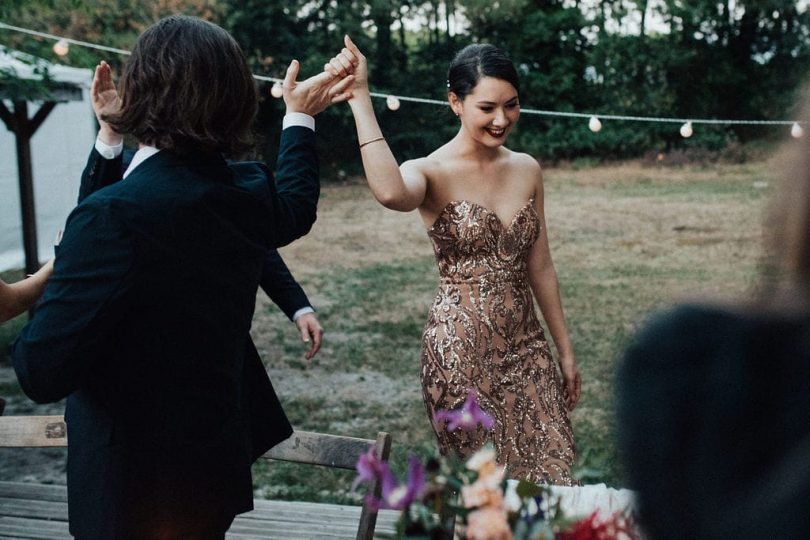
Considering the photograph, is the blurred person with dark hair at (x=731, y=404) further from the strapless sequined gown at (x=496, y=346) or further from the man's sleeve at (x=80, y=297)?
the strapless sequined gown at (x=496, y=346)

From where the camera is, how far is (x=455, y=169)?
2936 mm

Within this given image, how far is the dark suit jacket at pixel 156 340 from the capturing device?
1.54 meters

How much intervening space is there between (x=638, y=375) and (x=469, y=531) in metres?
0.61

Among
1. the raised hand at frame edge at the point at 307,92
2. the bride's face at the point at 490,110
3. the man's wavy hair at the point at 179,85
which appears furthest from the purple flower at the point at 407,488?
the bride's face at the point at 490,110

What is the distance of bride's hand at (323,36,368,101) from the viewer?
228 cm

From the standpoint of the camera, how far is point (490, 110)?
2867mm

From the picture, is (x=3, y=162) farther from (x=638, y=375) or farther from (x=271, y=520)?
(x=638, y=375)

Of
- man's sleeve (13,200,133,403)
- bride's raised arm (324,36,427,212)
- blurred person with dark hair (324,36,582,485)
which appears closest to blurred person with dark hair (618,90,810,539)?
man's sleeve (13,200,133,403)

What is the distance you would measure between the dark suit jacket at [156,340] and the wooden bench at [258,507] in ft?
1.17

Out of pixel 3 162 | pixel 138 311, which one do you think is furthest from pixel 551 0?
pixel 138 311

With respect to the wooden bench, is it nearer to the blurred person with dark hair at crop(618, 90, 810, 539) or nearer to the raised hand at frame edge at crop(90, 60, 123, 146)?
the raised hand at frame edge at crop(90, 60, 123, 146)

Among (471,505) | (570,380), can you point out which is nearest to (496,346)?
(570,380)

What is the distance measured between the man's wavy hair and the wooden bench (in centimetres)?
79

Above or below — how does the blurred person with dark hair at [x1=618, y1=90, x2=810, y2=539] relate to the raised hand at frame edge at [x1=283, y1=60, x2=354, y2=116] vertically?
below
